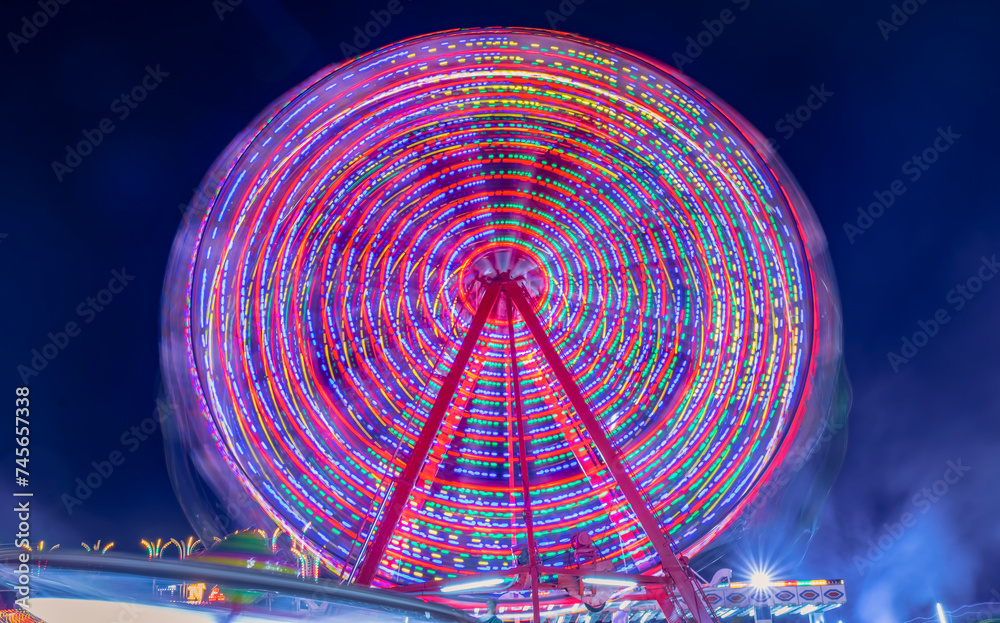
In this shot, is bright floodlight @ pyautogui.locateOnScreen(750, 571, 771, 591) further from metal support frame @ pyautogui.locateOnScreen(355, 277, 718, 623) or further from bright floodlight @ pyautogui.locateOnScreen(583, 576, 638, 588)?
bright floodlight @ pyautogui.locateOnScreen(583, 576, 638, 588)

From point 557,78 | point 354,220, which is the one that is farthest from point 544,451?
point 557,78

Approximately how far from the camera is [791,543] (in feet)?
35.1

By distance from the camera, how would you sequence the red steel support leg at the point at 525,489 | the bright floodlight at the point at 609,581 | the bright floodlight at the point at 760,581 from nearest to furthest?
the red steel support leg at the point at 525,489
the bright floodlight at the point at 609,581
the bright floodlight at the point at 760,581

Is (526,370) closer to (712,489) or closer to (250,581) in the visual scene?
(712,489)

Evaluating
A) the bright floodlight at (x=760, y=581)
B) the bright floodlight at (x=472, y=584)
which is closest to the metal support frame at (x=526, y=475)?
the bright floodlight at (x=472, y=584)

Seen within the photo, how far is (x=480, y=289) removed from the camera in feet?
38.0

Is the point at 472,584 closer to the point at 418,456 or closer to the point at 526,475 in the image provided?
the point at 526,475

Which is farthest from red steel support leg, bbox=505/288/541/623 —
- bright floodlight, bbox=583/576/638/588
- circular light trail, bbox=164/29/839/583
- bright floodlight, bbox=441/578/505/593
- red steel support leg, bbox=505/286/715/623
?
circular light trail, bbox=164/29/839/583

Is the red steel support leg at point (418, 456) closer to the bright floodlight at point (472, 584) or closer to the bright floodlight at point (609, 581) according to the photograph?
the bright floodlight at point (472, 584)

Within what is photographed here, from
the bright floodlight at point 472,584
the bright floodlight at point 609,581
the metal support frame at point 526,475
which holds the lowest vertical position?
the bright floodlight at point 472,584

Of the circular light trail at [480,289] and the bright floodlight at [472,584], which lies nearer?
the bright floodlight at [472,584]

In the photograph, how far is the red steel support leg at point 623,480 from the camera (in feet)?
25.0

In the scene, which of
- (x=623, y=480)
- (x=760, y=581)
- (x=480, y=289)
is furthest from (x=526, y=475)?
(x=760, y=581)

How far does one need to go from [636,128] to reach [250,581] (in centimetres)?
1013
